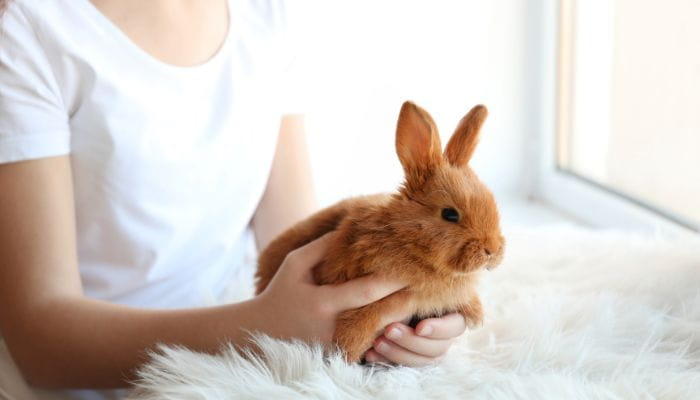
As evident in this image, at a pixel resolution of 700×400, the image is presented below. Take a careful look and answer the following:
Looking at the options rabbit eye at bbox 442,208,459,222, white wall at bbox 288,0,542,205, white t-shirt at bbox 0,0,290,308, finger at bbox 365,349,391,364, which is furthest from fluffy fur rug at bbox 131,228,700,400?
white wall at bbox 288,0,542,205

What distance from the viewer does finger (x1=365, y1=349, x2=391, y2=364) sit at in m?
0.64

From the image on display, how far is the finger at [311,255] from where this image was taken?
25.9 inches

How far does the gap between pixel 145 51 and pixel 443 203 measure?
446 mm

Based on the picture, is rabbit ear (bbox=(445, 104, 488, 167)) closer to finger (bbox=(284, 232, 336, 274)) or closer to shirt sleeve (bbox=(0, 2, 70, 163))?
finger (bbox=(284, 232, 336, 274))

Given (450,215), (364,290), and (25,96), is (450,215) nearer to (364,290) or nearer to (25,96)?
(364,290)

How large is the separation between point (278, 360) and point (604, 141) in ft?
3.09

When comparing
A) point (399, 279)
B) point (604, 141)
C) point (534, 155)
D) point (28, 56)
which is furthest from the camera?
point (534, 155)

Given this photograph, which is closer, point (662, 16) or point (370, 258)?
point (370, 258)

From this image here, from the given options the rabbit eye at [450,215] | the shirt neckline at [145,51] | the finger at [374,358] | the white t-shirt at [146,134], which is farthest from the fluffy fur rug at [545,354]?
the shirt neckline at [145,51]

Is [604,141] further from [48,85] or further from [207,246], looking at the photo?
[48,85]

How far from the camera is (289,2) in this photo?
1.02 m

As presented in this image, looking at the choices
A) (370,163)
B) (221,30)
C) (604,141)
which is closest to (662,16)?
(604,141)

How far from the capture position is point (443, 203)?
595mm

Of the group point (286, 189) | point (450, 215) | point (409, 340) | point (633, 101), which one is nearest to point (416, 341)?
point (409, 340)
